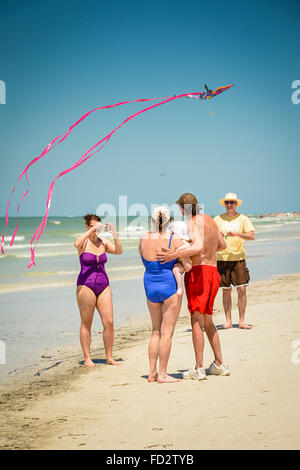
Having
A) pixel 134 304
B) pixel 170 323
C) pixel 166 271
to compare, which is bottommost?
pixel 134 304

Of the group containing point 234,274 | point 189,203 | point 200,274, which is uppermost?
point 189,203

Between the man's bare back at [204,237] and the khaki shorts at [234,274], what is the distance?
220cm

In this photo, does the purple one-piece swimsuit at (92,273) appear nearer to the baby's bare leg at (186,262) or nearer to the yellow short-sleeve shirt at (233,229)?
the baby's bare leg at (186,262)

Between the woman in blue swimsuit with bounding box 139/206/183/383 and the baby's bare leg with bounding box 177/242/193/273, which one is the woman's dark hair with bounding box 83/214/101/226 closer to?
the woman in blue swimsuit with bounding box 139/206/183/383

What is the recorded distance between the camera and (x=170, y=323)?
4.57m

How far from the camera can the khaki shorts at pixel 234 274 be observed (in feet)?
22.1

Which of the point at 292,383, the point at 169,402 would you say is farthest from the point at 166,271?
the point at 292,383

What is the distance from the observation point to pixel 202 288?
4547 millimetres

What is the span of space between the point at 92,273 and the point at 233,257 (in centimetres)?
223

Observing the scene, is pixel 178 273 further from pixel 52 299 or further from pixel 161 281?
pixel 52 299

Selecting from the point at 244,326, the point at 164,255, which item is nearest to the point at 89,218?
the point at 164,255

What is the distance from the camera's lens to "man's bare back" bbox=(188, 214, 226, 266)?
179 inches
